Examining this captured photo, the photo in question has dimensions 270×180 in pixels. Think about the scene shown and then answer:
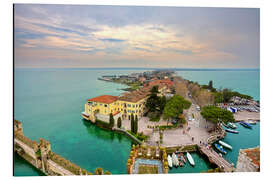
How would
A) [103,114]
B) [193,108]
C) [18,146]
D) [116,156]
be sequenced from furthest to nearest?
[193,108] → [103,114] → [116,156] → [18,146]

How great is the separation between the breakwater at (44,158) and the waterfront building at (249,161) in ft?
10.5

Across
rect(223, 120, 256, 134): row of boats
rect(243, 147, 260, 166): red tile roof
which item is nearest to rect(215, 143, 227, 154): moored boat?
rect(223, 120, 256, 134): row of boats

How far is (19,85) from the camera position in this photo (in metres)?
3.26

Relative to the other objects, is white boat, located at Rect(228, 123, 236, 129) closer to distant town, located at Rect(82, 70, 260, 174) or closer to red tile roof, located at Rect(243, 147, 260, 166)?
distant town, located at Rect(82, 70, 260, 174)

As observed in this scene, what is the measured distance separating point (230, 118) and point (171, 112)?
2.49m

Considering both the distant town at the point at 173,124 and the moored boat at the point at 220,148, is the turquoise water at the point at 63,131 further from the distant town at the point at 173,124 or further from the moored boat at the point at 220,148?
the distant town at the point at 173,124

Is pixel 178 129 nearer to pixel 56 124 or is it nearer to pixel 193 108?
pixel 193 108

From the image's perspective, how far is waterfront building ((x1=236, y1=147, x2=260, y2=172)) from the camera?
113 inches

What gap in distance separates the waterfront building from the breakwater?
126 inches

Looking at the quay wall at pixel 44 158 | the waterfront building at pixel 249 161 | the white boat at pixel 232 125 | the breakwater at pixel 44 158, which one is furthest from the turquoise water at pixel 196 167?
the white boat at pixel 232 125

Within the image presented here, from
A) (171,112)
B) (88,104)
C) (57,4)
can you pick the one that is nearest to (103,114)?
(88,104)

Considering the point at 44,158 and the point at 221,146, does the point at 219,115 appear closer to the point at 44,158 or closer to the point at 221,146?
the point at 221,146

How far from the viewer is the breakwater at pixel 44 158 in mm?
2990

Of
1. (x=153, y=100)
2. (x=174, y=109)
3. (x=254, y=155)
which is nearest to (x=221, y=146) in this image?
(x=254, y=155)
